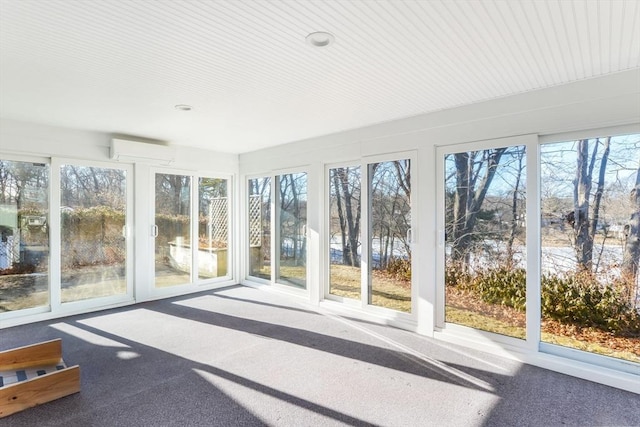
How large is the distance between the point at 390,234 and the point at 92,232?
12.9 ft

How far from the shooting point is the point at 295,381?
2664mm

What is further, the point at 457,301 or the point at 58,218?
the point at 58,218

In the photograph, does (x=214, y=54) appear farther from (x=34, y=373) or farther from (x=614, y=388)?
(x=614, y=388)

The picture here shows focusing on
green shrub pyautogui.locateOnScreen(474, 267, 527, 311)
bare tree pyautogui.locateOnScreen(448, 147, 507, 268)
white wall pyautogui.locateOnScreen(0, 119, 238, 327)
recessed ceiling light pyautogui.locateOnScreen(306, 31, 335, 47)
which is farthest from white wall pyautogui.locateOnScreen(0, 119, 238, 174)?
green shrub pyautogui.locateOnScreen(474, 267, 527, 311)

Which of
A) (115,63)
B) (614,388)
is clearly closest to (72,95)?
(115,63)

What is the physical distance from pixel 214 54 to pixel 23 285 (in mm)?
3896

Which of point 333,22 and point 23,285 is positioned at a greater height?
point 333,22

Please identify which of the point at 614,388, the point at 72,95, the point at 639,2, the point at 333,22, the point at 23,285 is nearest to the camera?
the point at 639,2

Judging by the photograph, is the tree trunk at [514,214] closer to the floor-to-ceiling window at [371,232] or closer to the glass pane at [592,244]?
the glass pane at [592,244]

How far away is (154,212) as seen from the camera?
5.14 m

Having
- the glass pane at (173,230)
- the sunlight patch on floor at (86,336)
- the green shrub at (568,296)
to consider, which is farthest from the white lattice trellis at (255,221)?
the green shrub at (568,296)

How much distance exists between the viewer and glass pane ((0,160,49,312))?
4.00 meters

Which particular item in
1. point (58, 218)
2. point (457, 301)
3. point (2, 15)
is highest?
point (2, 15)

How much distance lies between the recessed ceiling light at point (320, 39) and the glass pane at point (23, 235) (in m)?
3.99
